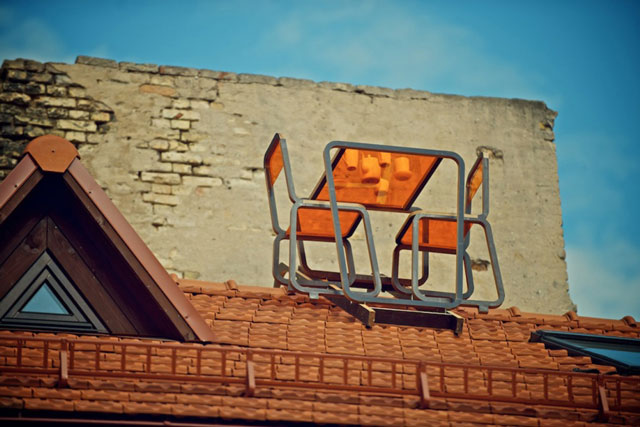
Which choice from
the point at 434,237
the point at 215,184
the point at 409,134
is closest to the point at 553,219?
the point at 409,134

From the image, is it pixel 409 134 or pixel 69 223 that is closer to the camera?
pixel 69 223

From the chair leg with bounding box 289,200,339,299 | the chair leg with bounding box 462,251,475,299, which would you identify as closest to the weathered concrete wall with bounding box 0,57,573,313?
the chair leg with bounding box 462,251,475,299

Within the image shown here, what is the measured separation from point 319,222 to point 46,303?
8.30ft

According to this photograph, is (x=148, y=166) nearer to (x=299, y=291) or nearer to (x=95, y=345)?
(x=299, y=291)

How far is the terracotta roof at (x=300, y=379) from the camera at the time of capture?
6.54m

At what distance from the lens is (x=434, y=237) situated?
914 cm

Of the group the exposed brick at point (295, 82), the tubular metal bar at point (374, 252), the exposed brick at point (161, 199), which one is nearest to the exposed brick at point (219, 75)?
the exposed brick at point (295, 82)

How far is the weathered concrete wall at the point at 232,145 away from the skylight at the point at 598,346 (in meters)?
5.91

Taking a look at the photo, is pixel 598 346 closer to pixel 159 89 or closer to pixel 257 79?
pixel 257 79

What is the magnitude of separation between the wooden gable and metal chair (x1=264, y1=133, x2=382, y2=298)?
1372 millimetres

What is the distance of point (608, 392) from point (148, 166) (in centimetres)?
838

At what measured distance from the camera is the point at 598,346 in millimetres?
8469

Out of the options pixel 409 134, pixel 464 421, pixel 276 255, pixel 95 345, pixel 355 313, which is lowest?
pixel 464 421

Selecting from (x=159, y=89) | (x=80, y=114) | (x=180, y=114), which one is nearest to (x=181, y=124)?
(x=180, y=114)
